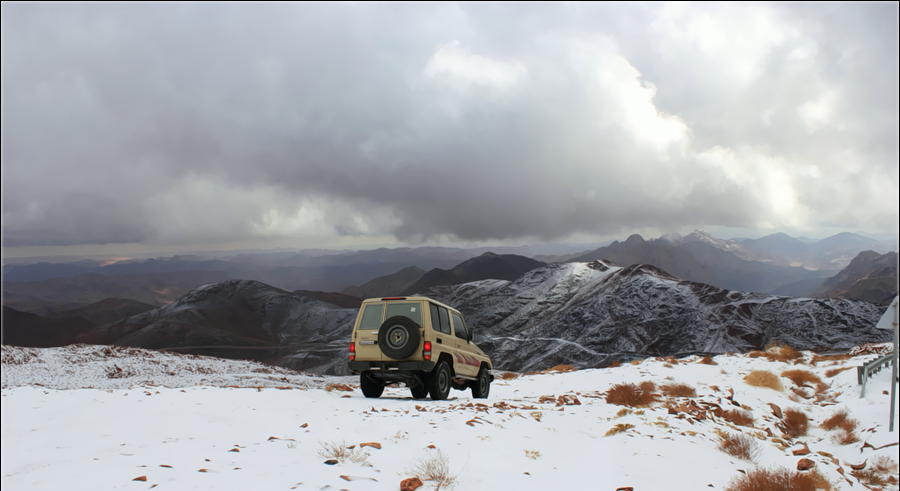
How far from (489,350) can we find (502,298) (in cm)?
2563

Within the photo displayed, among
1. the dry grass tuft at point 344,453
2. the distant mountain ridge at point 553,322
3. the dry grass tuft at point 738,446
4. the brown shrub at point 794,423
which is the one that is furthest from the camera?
the distant mountain ridge at point 553,322

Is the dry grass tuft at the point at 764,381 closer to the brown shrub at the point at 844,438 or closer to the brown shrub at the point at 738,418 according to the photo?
the brown shrub at the point at 844,438

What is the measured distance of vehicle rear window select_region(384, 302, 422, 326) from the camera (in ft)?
38.2

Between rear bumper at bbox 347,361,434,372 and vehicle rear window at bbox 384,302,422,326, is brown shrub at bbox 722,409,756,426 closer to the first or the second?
rear bumper at bbox 347,361,434,372

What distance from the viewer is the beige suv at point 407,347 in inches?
443

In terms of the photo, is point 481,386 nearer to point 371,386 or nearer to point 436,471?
point 371,386

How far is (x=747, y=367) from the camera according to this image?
715 inches

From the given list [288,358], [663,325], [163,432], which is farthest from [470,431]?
[288,358]

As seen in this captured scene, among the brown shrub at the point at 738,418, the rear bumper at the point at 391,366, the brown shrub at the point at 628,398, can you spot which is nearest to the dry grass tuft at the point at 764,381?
the brown shrub at the point at 738,418

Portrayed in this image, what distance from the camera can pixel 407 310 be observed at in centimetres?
1177

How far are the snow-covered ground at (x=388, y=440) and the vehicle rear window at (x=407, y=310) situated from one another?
2.16m

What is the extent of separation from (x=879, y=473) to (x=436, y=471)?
8.43 meters

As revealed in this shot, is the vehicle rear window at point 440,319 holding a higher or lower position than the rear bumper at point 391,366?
higher

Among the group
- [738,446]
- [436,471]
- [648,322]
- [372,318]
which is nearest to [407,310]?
[372,318]
